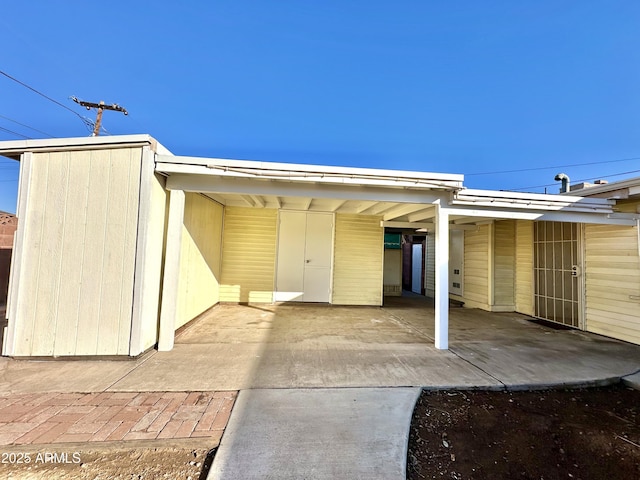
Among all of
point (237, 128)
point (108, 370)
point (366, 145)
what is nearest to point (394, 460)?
point (108, 370)

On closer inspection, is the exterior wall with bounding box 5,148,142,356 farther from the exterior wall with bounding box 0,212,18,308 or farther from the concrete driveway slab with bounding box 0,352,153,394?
the exterior wall with bounding box 0,212,18,308

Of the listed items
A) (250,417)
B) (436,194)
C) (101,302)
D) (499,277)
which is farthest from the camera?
(499,277)

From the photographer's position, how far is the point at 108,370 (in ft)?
9.91

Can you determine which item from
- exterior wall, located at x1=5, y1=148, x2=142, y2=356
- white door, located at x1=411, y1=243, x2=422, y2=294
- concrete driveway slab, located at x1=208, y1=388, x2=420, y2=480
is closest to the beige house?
exterior wall, located at x1=5, y1=148, x2=142, y2=356

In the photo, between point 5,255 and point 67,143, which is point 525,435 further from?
point 5,255

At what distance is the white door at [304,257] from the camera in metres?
6.95

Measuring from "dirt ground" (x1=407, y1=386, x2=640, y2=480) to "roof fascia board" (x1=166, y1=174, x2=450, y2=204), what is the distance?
2.60 meters

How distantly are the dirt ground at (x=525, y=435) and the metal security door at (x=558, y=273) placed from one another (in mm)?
3184

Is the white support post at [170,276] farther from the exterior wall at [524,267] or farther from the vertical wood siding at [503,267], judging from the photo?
the exterior wall at [524,267]

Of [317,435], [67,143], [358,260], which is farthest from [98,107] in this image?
[317,435]

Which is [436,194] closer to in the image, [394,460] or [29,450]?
[394,460]

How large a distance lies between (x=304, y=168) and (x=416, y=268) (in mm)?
9435

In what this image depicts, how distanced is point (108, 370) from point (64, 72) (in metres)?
16.1

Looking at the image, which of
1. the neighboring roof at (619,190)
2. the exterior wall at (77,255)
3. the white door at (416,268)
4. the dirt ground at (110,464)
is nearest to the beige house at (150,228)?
the exterior wall at (77,255)
